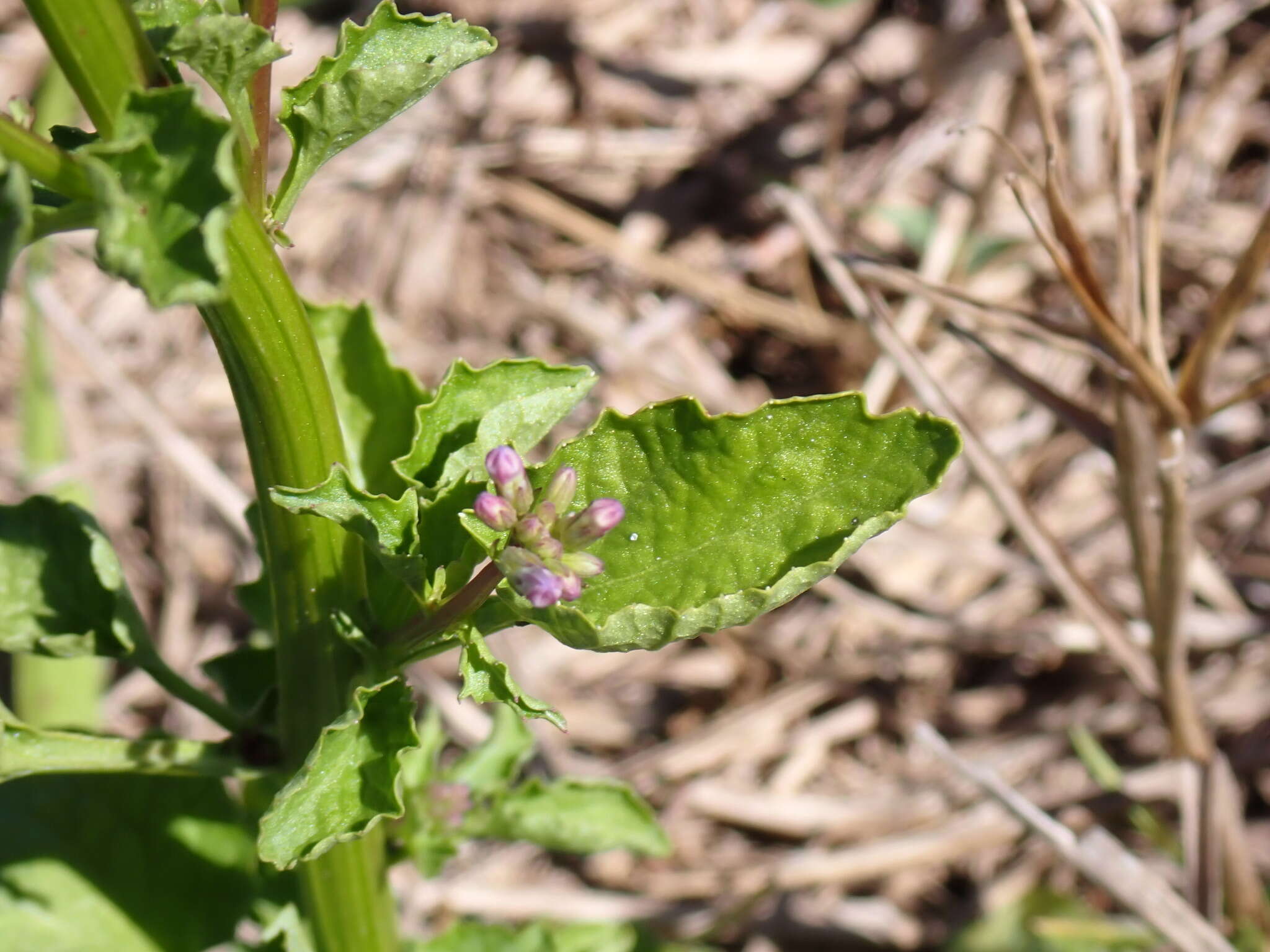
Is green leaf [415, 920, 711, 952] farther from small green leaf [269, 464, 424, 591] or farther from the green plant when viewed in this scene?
small green leaf [269, 464, 424, 591]

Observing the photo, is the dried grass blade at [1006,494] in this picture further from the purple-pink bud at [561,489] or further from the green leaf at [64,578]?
the green leaf at [64,578]

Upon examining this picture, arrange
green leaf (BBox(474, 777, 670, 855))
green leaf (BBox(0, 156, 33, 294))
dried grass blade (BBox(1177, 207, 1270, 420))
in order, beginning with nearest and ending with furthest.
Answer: green leaf (BBox(0, 156, 33, 294))
green leaf (BBox(474, 777, 670, 855))
dried grass blade (BBox(1177, 207, 1270, 420))

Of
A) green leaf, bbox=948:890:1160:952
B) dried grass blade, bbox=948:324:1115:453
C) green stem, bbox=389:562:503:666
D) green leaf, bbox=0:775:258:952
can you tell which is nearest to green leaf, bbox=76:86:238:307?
green stem, bbox=389:562:503:666

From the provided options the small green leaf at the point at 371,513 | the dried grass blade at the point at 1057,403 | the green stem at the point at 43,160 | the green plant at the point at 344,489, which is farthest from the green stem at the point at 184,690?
the dried grass blade at the point at 1057,403

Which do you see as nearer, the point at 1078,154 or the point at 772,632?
the point at 772,632

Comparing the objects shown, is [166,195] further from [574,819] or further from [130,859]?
[130,859]

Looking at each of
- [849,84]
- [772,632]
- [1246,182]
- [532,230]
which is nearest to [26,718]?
[772,632]

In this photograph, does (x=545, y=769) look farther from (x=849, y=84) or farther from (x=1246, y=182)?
(x=1246, y=182)
